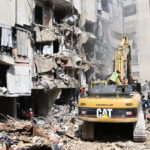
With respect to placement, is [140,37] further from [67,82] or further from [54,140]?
[54,140]

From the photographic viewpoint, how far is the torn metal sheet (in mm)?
19094

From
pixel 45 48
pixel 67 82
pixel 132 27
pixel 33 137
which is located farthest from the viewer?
pixel 132 27

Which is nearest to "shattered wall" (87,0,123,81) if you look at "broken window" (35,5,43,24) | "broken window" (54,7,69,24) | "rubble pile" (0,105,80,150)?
"broken window" (54,7,69,24)

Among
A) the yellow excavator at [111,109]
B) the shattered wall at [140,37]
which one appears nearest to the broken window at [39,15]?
the yellow excavator at [111,109]

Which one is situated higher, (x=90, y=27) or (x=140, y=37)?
(x=140, y=37)

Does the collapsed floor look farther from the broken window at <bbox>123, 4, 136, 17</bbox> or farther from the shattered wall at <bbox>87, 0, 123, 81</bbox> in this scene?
the broken window at <bbox>123, 4, 136, 17</bbox>

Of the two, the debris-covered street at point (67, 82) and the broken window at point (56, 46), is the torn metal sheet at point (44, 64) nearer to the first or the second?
the debris-covered street at point (67, 82)

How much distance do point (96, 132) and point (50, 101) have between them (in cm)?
792

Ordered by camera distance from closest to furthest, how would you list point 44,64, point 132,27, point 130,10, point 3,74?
point 3,74, point 44,64, point 132,27, point 130,10

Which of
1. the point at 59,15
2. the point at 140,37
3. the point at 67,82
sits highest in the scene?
the point at 140,37

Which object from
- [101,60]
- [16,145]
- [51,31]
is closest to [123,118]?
[16,145]

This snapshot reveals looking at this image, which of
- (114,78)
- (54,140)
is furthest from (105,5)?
(54,140)

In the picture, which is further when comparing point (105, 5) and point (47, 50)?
point (105, 5)

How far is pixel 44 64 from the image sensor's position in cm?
1939
